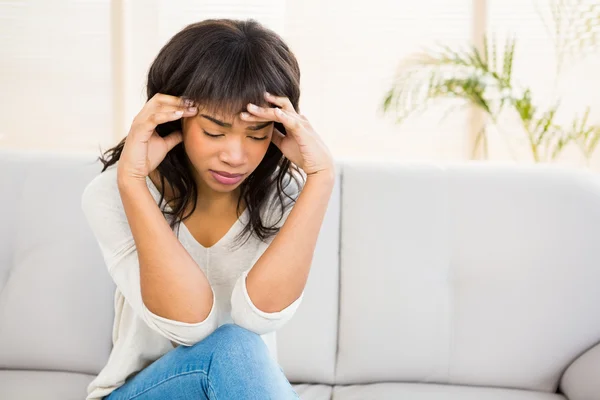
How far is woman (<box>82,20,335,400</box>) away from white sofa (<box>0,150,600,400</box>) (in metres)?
0.44

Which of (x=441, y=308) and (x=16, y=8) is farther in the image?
(x=16, y=8)

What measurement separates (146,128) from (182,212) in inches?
9.2

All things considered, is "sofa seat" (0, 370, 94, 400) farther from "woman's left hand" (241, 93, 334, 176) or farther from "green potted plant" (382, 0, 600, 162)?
"green potted plant" (382, 0, 600, 162)

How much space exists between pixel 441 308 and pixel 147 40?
194cm

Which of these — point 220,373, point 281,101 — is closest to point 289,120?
point 281,101

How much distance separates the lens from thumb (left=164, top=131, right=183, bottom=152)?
137 cm

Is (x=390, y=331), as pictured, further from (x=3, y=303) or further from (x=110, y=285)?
(x=3, y=303)

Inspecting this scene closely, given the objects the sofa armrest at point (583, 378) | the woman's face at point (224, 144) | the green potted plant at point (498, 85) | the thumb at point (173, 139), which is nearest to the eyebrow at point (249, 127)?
the woman's face at point (224, 144)

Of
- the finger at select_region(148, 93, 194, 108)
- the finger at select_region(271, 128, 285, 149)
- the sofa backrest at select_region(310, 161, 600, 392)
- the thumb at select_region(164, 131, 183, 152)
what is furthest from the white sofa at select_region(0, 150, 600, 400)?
the finger at select_region(148, 93, 194, 108)

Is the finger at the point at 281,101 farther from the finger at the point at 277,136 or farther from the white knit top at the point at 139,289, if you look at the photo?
the white knit top at the point at 139,289

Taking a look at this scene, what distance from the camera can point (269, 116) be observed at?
1256mm

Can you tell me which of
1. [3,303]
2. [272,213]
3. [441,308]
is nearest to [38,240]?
[3,303]

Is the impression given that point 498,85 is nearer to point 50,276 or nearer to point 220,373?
point 50,276

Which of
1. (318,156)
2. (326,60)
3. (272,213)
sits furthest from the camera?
(326,60)
